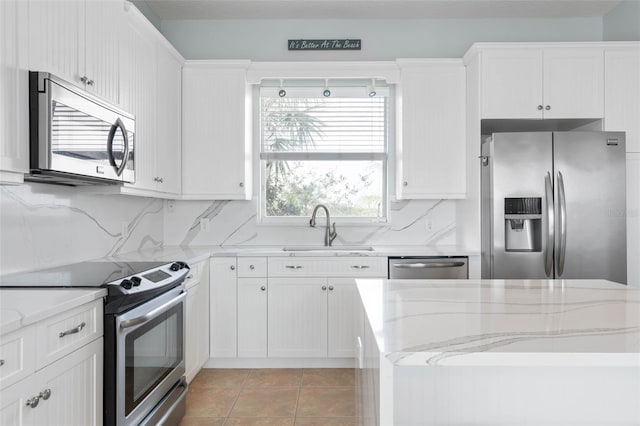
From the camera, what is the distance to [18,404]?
48.7 inches

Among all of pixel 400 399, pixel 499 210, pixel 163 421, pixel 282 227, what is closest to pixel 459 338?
pixel 400 399

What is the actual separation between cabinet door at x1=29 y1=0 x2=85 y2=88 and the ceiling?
1.73m

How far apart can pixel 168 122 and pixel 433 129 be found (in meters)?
2.09

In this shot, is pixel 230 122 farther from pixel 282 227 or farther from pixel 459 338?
pixel 459 338

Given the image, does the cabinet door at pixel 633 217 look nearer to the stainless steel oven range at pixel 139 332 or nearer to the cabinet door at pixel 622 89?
the cabinet door at pixel 622 89

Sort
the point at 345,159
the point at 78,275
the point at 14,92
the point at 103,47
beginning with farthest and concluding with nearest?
the point at 345,159 → the point at 103,47 → the point at 78,275 → the point at 14,92

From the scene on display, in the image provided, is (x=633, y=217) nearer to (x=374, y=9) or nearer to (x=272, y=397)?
(x=374, y=9)

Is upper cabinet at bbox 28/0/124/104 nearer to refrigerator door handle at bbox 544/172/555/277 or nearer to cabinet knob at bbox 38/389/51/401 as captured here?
cabinet knob at bbox 38/389/51/401

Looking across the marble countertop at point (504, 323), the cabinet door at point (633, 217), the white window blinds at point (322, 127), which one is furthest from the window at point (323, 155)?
the marble countertop at point (504, 323)

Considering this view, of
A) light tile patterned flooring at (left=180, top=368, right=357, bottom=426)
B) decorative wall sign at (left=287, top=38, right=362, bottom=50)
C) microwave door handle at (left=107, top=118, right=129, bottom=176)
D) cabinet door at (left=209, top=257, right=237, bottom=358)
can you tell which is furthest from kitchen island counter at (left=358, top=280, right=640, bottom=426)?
decorative wall sign at (left=287, top=38, right=362, bottom=50)

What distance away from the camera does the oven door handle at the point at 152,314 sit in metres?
1.75

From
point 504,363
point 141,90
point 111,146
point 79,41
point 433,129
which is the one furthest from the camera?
point 433,129

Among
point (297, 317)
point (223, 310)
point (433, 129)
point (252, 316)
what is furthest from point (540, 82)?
point (223, 310)

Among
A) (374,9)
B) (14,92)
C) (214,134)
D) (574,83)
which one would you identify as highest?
(374,9)
